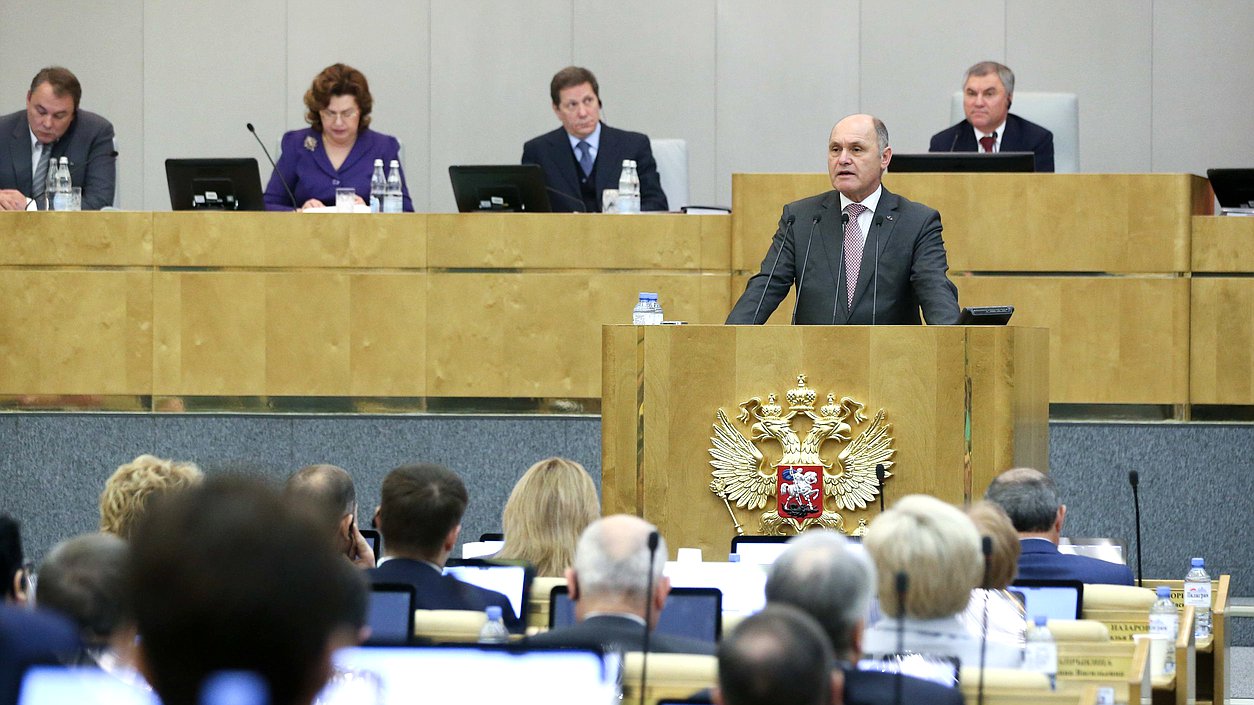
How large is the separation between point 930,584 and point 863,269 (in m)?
2.93

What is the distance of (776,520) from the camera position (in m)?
4.79

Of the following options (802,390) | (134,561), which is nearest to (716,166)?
(802,390)

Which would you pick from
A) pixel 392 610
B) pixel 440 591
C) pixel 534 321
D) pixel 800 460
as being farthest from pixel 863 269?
pixel 392 610

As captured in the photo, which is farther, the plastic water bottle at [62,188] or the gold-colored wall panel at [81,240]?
the plastic water bottle at [62,188]

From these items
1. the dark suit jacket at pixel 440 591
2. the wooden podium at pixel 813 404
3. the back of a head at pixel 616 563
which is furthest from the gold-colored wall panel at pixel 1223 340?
the back of a head at pixel 616 563

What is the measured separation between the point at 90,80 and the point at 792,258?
21.7 feet

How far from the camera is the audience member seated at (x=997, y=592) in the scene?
3.12 m

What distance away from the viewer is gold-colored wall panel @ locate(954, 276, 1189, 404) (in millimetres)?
6992

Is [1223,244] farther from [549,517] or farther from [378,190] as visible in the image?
[549,517]

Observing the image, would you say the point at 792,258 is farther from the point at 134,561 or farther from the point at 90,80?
the point at 90,80

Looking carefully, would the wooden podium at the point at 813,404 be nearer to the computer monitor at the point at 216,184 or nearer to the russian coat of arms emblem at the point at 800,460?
the russian coat of arms emblem at the point at 800,460

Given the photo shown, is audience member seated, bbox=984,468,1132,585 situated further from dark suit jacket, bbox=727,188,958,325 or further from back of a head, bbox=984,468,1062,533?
dark suit jacket, bbox=727,188,958,325

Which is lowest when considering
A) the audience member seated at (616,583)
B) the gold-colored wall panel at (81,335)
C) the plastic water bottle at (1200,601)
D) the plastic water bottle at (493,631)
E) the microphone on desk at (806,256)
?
the plastic water bottle at (1200,601)

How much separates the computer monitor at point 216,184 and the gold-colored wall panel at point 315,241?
140 mm
